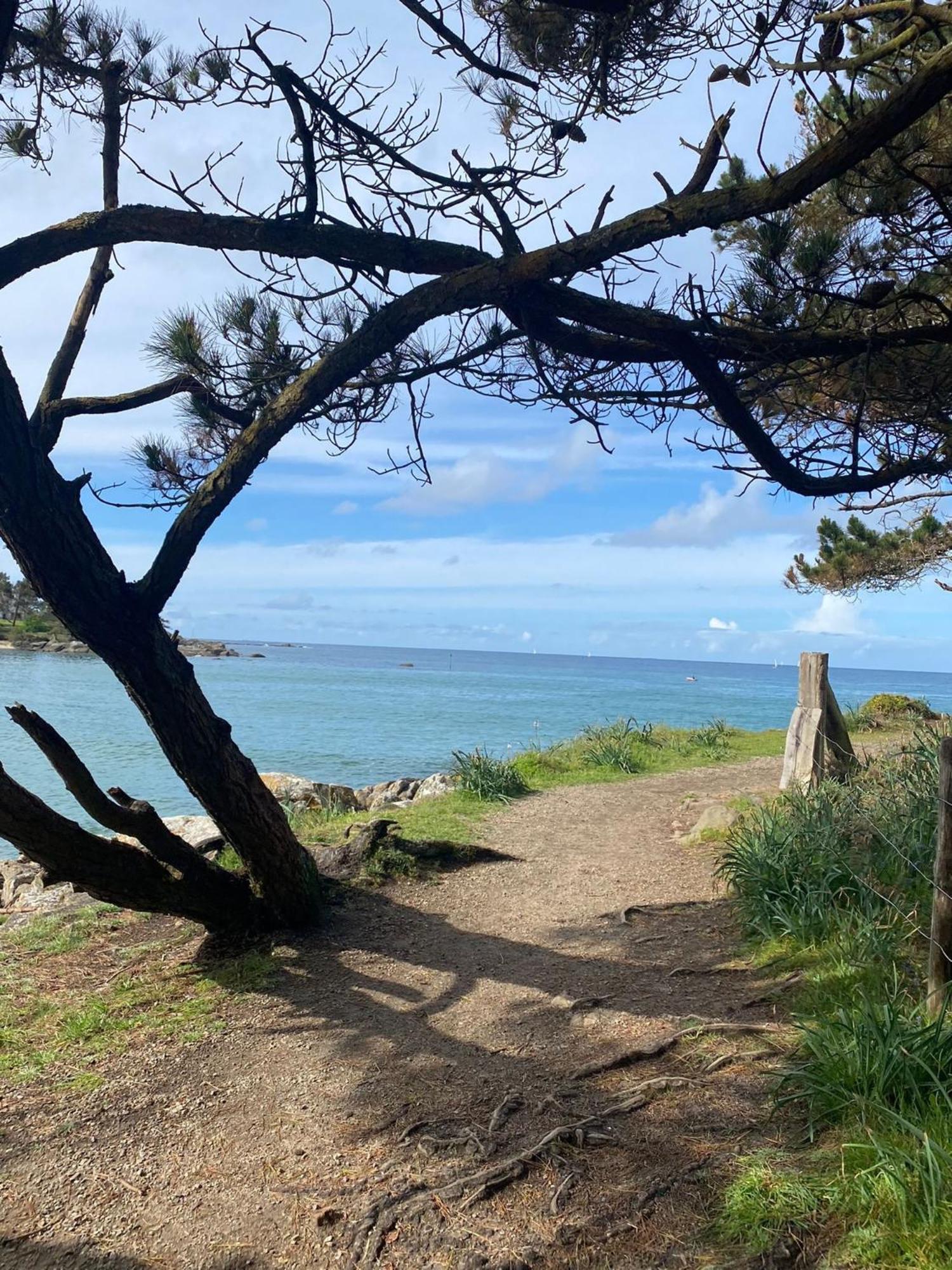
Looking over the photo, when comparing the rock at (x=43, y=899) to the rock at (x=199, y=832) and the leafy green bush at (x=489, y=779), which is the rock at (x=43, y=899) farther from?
the leafy green bush at (x=489, y=779)

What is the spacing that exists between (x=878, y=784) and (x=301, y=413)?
458 cm

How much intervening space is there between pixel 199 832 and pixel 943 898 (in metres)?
7.61

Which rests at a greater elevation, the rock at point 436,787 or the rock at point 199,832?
the rock at point 436,787

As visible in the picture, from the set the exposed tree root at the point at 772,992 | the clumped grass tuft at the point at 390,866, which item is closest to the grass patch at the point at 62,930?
the clumped grass tuft at the point at 390,866

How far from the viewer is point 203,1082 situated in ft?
11.9

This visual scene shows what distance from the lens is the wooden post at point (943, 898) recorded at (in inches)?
121

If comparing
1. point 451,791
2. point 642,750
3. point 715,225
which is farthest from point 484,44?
point 642,750

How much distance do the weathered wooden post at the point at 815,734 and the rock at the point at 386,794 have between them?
454 centimetres

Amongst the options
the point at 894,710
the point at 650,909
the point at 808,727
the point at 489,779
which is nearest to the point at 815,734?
the point at 808,727

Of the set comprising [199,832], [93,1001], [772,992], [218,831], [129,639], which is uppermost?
[129,639]

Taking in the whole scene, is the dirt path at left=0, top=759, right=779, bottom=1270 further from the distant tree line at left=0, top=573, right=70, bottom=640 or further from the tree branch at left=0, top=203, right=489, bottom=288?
the distant tree line at left=0, top=573, right=70, bottom=640

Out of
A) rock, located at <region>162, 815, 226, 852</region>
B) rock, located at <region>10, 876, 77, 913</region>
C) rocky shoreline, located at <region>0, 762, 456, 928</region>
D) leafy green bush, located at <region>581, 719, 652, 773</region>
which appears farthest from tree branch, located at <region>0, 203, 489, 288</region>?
leafy green bush, located at <region>581, 719, 652, 773</region>

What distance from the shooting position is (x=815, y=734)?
7.89 m

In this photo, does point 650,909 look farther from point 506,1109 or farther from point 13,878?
point 13,878
